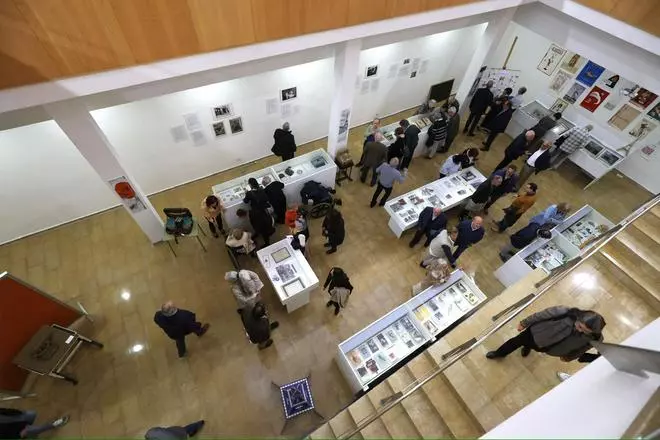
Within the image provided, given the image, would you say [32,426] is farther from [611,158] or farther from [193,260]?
[611,158]

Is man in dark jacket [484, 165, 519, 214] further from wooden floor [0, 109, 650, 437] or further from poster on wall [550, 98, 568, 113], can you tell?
poster on wall [550, 98, 568, 113]

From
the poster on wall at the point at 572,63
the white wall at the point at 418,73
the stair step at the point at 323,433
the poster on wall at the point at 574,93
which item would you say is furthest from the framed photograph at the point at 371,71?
the stair step at the point at 323,433

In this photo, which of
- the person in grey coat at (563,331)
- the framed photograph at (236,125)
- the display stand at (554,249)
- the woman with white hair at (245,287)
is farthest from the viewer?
the framed photograph at (236,125)

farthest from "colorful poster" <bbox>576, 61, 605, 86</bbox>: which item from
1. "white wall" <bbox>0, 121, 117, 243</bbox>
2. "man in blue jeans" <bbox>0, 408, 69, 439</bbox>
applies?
"man in blue jeans" <bbox>0, 408, 69, 439</bbox>

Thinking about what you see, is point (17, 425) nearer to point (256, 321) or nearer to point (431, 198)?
point (256, 321)

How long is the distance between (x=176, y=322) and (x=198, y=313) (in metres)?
1.39

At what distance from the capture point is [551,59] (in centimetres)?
949

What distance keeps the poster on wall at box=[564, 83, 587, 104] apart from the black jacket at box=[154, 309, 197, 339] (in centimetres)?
1152

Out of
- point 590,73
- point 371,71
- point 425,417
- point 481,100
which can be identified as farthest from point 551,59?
point 425,417

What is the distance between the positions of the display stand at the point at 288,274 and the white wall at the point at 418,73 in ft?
17.6

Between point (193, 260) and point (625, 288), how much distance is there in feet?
25.8

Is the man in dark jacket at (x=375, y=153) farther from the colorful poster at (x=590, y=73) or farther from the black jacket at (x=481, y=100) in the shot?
the colorful poster at (x=590, y=73)

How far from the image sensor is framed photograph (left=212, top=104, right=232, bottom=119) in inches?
290

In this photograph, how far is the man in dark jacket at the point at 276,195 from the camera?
665 cm
